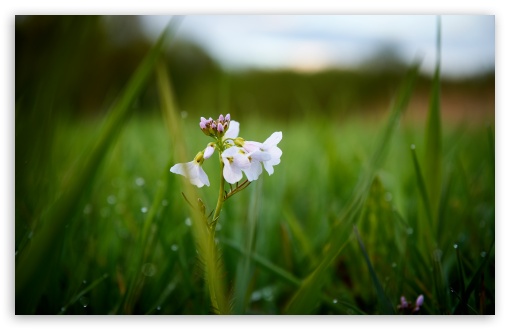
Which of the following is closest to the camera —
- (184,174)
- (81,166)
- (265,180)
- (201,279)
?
(81,166)

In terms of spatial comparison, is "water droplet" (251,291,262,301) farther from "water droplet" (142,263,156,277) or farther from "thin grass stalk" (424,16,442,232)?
"thin grass stalk" (424,16,442,232)

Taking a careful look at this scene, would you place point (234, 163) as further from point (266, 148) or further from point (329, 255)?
point (329, 255)

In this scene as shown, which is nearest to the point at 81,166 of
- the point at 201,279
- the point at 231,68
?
the point at 201,279

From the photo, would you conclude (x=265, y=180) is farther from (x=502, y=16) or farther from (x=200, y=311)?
(x=502, y=16)

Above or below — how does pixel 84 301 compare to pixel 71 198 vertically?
below

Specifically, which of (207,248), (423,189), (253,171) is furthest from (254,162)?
(423,189)

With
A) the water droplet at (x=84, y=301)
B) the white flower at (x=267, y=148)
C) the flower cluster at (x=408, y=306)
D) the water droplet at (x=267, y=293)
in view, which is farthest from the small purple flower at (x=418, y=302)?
the water droplet at (x=84, y=301)

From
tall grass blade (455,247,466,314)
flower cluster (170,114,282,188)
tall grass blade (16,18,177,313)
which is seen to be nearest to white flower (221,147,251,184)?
flower cluster (170,114,282,188)
